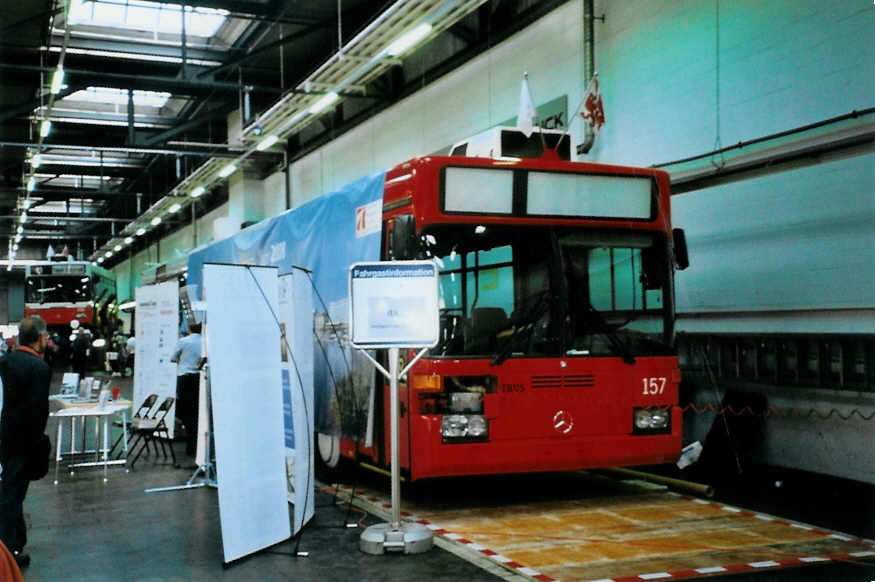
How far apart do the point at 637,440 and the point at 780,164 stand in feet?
10.6

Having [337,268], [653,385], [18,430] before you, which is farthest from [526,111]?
[18,430]

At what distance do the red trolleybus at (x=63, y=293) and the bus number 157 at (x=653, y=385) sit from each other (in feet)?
113

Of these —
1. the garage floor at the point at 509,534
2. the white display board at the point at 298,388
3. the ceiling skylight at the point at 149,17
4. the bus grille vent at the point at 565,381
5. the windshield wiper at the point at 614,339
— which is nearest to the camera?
the garage floor at the point at 509,534

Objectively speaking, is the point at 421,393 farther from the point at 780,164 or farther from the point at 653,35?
the point at 653,35

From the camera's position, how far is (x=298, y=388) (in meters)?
7.55

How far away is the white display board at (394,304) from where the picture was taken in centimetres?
704

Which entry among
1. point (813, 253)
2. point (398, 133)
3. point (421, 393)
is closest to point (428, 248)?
point (421, 393)

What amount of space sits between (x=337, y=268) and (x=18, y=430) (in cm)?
385

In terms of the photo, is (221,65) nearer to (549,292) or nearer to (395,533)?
(549,292)

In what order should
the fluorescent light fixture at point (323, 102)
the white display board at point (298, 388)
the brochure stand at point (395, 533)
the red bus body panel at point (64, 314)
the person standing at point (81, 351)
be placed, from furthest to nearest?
1. the red bus body panel at point (64, 314)
2. the person standing at point (81, 351)
3. the fluorescent light fixture at point (323, 102)
4. the white display board at point (298, 388)
5. the brochure stand at point (395, 533)

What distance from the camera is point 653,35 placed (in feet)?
38.8

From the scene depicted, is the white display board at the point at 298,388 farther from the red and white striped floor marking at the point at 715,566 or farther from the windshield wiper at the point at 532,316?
the windshield wiper at the point at 532,316

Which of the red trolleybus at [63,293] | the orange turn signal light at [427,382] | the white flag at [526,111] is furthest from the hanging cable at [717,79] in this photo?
the red trolleybus at [63,293]

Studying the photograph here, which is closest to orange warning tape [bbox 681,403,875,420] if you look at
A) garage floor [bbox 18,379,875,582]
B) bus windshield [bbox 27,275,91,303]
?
garage floor [bbox 18,379,875,582]
